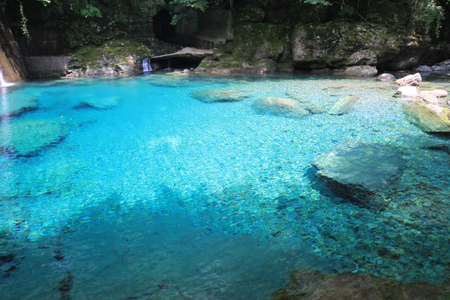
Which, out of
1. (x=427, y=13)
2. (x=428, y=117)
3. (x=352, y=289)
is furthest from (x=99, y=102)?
(x=427, y=13)

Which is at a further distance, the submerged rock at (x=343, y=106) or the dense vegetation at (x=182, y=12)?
the dense vegetation at (x=182, y=12)

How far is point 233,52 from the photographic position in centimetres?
1411

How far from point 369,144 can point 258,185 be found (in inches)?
77.5

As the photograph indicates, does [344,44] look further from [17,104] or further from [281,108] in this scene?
[17,104]

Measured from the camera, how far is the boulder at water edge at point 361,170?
9.92 feet

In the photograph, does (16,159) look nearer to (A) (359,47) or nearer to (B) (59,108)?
(B) (59,108)

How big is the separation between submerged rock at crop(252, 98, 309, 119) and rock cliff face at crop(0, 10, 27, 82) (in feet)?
34.1

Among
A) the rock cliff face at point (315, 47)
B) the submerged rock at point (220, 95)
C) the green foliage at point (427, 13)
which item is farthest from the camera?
the rock cliff face at point (315, 47)

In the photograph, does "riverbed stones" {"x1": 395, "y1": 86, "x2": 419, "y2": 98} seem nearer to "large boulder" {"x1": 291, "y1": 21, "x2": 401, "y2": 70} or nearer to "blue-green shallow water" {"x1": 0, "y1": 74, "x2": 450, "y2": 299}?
"blue-green shallow water" {"x1": 0, "y1": 74, "x2": 450, "y2": 299}

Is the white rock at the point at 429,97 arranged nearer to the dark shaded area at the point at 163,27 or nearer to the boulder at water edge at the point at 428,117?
the boulder at water edge at the point at 428,117

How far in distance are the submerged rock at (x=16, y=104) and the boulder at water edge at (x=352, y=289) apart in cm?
786

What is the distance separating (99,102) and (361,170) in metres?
7.50

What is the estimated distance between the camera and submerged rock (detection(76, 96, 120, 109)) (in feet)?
25.4

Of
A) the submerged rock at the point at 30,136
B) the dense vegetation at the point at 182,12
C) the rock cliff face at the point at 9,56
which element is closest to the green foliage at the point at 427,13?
the dense vegetation at the point at 182,12
